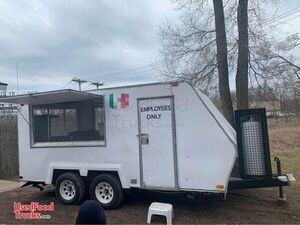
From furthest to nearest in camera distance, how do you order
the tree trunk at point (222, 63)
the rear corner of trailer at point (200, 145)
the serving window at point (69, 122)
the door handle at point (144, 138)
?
the tree trunk at point (222, 63) < the serving window at point (69, 122) < the door handle at point (144, 138) < the rear corner of trailer at point (200, 145)


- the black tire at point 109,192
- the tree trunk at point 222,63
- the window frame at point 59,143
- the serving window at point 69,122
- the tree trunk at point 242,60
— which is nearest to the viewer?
the black tire at point 109,192

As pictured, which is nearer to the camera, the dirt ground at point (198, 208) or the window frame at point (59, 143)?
the dirt ground at point (198, 208)

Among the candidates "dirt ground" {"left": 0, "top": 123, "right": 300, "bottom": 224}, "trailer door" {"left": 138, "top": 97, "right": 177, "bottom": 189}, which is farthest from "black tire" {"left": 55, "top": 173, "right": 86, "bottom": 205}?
"trailer door" {"left": 138, "top": 97, "right": 177, "bottom": 189}

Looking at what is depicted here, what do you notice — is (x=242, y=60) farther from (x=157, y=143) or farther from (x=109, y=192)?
(x=109, y=192)

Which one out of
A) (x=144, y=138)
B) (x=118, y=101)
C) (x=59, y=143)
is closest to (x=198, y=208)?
(x=144, y=138)

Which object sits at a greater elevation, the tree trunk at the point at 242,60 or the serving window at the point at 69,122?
the tree trunk at the point at 242,60

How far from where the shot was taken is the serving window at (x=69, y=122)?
26.3 ft

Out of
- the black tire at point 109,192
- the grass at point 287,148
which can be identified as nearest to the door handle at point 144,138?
the black tire at point 109,192

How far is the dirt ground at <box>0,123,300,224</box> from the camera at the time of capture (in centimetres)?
683

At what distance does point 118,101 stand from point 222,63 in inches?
174

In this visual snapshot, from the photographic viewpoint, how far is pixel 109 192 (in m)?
7.75

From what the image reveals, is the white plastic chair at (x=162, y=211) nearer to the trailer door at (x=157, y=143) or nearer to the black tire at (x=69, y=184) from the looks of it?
the trailer door at (x=157, y=143)

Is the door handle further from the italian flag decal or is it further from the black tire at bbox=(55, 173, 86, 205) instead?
the black tire at bbox=(55, 173, 86, 205)

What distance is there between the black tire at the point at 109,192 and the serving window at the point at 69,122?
852mm
